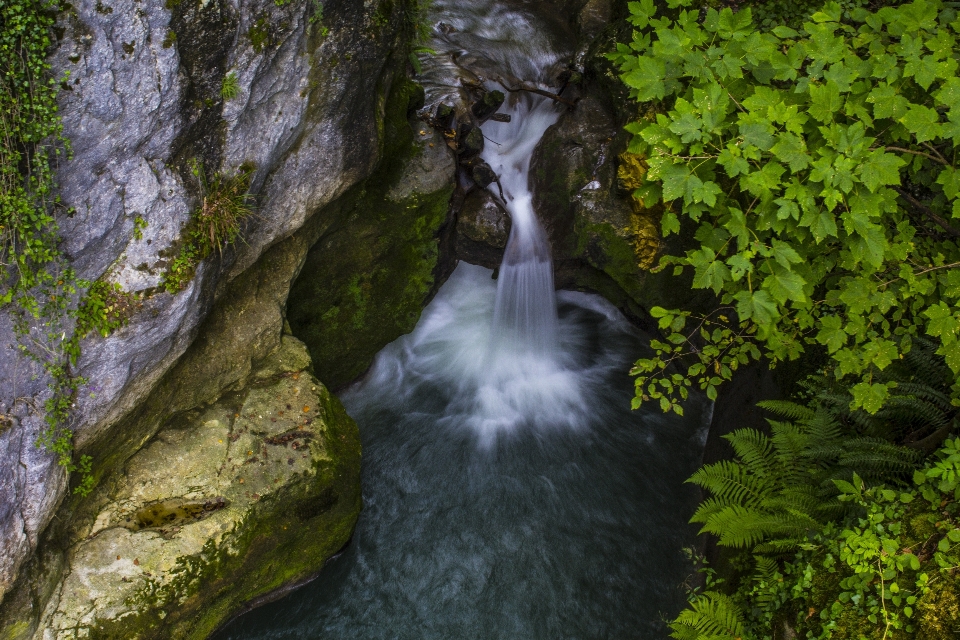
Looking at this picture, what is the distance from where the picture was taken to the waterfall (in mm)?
7938

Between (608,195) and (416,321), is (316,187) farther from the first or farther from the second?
(608,195)

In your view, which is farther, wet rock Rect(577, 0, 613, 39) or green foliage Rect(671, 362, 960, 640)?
wet rock Rect(577, 0, 613, 39)

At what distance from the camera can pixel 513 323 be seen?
8.45 meters

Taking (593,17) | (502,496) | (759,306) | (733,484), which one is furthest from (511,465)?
(593,17)

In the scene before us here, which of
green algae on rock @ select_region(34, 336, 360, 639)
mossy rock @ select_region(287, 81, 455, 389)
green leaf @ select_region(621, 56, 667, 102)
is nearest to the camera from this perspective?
green leaf @ select_region(621, 56, 667, 102)

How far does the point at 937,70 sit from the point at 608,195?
4124 millimetres

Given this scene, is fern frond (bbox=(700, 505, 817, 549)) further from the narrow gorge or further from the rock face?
the rock face

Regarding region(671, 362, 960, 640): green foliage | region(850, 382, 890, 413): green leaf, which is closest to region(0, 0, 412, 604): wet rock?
region(671, 362, 960, 640): green foliage

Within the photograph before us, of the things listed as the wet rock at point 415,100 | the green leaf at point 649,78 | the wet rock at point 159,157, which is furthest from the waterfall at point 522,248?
the green leaf at point 649,78

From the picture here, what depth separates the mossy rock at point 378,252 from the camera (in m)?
6.96

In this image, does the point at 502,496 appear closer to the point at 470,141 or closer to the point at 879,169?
the point at 470,141

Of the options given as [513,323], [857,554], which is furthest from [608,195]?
[857,554]

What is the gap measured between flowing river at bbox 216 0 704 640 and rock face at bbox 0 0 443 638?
1942mm

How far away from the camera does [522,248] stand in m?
7.97
